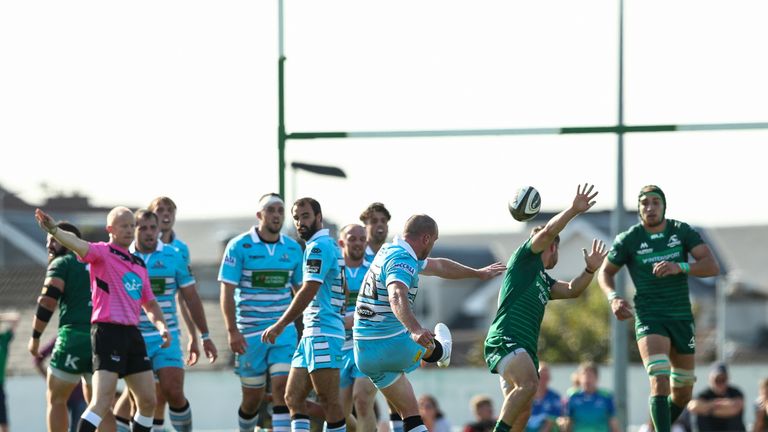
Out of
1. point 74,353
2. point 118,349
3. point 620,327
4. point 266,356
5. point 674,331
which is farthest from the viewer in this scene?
point 620,327

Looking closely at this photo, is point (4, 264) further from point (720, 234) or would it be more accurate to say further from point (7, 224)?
point (720, 234)

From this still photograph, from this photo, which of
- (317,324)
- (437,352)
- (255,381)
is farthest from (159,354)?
(437,352)

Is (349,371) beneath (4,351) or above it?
above

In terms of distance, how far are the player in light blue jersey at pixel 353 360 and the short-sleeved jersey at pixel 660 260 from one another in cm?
255

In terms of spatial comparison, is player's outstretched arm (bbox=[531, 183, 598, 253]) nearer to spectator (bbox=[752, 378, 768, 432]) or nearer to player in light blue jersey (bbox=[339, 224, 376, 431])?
player in light blue jersey (bbox=[339, 224, 376, 431])

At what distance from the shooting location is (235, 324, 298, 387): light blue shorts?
526 inches

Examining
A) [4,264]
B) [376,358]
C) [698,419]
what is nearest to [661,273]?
[376,358]

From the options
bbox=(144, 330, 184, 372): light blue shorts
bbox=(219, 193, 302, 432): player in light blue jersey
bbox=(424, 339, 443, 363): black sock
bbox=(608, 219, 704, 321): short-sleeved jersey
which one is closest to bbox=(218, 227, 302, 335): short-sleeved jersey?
bbox=(219, 193, 302, 432): player in light blue jersey

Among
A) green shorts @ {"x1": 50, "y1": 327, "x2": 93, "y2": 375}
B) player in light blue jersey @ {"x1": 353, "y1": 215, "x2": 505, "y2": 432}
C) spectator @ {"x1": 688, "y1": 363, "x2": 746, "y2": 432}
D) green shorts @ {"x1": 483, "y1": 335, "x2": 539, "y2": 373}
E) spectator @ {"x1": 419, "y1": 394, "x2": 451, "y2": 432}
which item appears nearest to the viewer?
player in light blue jersey @ {"x1": 353, "y1": 215, "x2": 505, "y2": 432}

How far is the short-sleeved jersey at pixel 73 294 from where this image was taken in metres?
13.0

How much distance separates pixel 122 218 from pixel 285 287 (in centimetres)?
199

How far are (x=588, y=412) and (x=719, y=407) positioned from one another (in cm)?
174

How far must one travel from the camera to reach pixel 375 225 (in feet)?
45.4

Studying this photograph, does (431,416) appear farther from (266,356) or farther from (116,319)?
(116,319)
